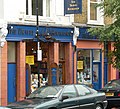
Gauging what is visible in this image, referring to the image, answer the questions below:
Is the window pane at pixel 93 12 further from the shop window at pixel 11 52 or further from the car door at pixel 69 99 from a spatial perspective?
the car door at pixel 69 99

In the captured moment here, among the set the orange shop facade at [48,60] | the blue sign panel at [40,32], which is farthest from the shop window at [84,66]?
the blue sign panel at [40,32]

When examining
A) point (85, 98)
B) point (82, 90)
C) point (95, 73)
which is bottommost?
point (95, 73)

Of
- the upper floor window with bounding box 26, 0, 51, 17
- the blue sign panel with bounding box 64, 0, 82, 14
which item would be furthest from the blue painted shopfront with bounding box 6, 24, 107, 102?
the blue sign panel with bounding box 64, 0, 82, 14

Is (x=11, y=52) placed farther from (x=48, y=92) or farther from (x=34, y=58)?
(x=48, y=92)

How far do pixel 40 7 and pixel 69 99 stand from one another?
9.44 meters

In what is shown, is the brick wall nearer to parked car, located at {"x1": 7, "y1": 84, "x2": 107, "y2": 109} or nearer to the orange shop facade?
the orange shop facade

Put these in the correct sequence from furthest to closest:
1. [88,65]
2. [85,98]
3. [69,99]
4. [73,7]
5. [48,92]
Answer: [88,65] → [73,7] → [85,98] → [48,92] → [69,99]

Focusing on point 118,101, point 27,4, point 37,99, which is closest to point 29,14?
point 27,4

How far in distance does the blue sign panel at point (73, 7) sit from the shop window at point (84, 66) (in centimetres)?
360

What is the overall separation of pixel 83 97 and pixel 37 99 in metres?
1.95

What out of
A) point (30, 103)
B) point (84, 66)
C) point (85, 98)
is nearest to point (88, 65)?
point (84, 66)

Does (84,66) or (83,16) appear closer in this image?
(83,16)

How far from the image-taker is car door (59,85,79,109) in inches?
621

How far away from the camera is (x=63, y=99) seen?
15781 mm
